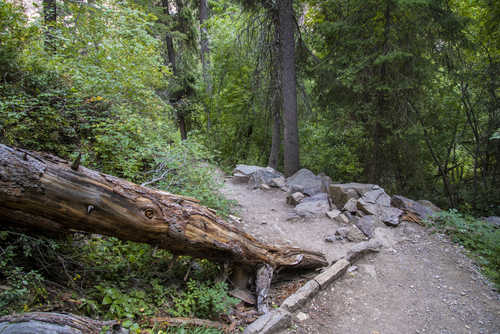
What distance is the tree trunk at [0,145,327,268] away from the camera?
224cm

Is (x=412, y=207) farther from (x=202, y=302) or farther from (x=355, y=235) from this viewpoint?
(x=202, y=302)

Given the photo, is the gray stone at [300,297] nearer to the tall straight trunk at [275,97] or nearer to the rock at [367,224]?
the rock at [367,224]

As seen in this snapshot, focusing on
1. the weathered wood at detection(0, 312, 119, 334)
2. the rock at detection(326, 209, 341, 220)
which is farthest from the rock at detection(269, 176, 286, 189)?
the weathered wood at detection(0, 312, 119, 334)

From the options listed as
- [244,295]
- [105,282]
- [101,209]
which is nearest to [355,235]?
[244,295]

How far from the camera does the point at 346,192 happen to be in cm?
709

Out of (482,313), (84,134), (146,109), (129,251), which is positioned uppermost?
(146,109)

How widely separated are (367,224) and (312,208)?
4.61 ft

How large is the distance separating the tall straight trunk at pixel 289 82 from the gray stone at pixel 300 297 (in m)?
6.23

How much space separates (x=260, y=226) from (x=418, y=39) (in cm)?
711

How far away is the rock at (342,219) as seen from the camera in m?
6.41

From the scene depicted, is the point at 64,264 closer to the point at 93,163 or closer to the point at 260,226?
the point at 93,163

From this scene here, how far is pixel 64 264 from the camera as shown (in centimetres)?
274

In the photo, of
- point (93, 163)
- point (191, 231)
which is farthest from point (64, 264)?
point (93, 163)

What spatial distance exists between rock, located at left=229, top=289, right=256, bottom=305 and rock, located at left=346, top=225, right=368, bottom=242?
2823mm
